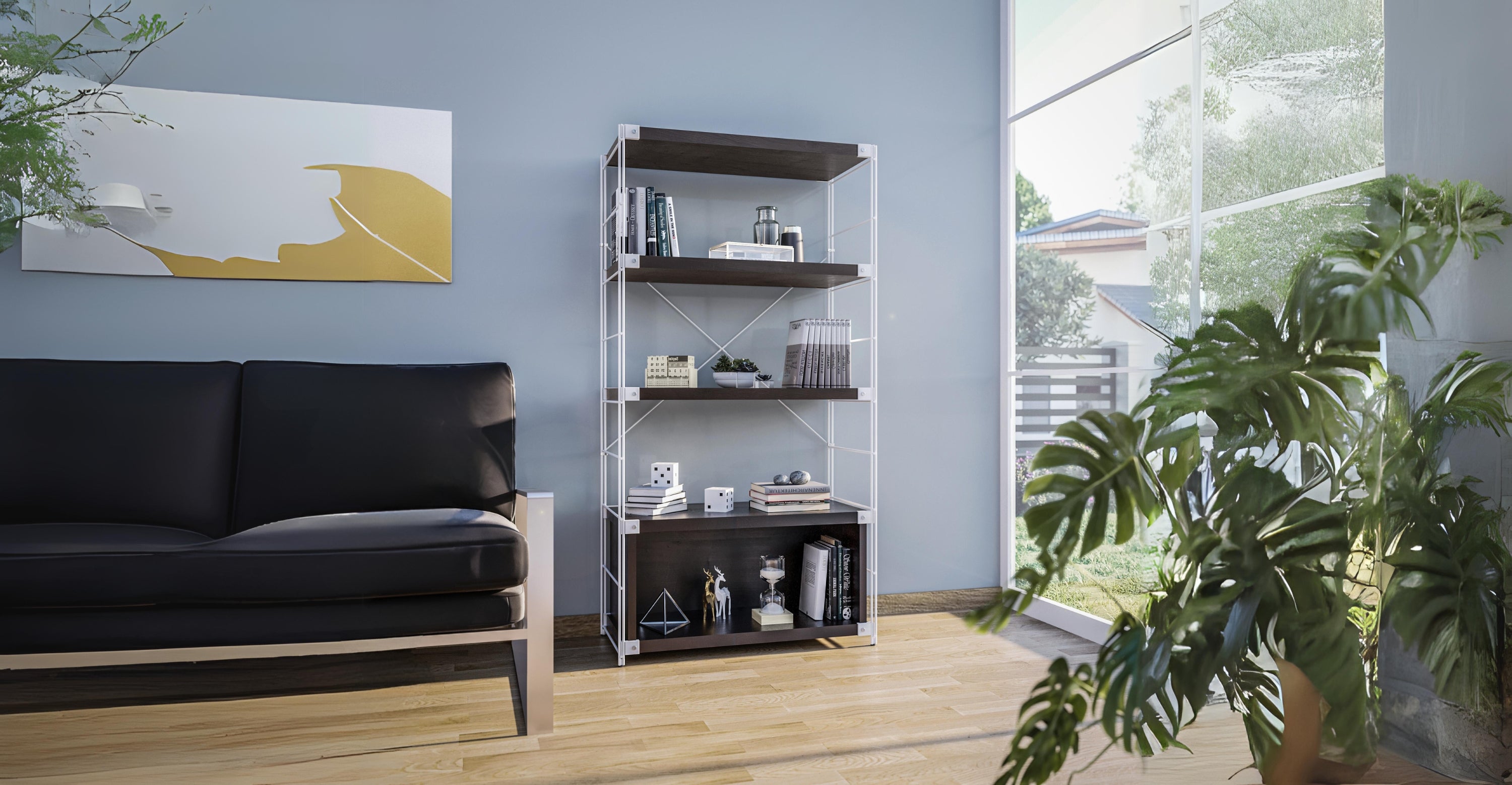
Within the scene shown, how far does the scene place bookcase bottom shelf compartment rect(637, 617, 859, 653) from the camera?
299cm

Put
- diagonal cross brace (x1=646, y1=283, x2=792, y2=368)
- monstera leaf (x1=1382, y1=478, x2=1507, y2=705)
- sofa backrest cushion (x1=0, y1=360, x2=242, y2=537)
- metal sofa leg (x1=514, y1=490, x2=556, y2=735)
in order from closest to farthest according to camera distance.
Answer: monstera leaf (x1=1382, y1=478, x2=1507, y2=705) < metal sofa leg (x1=514, y1=490, x2=556, y2=735) < sofa backrest cushion (x1=0, y1=360, x2=242, y2=537) < diagonal cross brace (x1=646, y1=283, x2=792, y2=368)

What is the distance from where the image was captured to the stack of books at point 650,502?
10.0 feet

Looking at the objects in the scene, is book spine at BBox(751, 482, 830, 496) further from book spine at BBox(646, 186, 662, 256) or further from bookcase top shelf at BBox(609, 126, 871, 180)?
bookcase top shelf at BBox(609, 126, 871, 180)

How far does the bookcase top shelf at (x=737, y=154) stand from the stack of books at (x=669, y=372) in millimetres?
703

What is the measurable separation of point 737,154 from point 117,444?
82.1 inches

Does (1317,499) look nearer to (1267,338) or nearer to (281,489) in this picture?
(1267,338)

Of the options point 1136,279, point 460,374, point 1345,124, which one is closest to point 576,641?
point 460,374

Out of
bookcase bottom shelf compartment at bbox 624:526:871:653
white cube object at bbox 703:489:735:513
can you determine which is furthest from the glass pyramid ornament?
white cube object at bbox 703:489:735:513

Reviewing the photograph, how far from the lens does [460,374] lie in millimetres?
2969

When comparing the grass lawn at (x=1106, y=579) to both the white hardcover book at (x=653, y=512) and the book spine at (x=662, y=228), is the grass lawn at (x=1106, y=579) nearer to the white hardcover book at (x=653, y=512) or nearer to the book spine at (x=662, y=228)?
the white hardcover book at (x=653, y=512)

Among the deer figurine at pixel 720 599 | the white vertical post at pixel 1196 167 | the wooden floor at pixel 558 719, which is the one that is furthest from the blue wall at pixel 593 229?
the white vertical post at pixel 1196 167

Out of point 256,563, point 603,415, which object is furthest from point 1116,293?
point 256,563

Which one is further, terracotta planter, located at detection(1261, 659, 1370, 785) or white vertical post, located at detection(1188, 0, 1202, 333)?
white vertical post, located at detection(1188, 0, 1202, 333)

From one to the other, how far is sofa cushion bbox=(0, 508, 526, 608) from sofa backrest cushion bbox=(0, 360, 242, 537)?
148 mm
